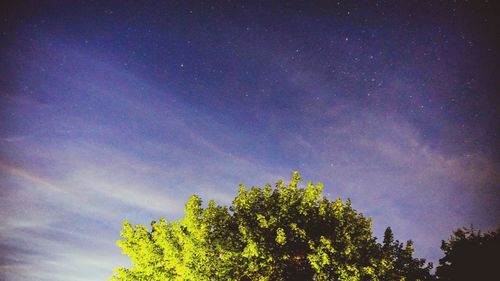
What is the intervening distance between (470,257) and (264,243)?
3678 cm

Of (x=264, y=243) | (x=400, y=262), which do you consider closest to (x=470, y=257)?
(x=400, y=262)

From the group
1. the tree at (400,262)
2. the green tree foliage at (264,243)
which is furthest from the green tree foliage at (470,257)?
the green tree foliage at (264,243)

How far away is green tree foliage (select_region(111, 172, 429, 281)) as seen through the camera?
2706 centimetres

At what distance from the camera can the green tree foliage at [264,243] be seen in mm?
27062

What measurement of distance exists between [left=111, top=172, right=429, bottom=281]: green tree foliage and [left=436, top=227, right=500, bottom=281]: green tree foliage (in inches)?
839

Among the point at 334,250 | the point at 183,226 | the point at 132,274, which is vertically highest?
the point at 183,226

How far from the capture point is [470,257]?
49281 mm

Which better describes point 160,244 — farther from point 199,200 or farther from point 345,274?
point 345,274

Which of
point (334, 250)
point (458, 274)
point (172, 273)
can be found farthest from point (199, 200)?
point (458, 274)

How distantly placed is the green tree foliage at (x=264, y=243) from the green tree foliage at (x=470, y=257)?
69.9 feet

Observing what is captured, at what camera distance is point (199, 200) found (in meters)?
30.8

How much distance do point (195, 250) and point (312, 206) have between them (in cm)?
990

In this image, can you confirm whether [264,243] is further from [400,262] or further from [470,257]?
[470,257]

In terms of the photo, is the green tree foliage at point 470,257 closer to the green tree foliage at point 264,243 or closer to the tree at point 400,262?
the tree at point 400,262
